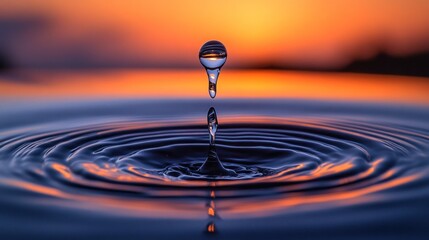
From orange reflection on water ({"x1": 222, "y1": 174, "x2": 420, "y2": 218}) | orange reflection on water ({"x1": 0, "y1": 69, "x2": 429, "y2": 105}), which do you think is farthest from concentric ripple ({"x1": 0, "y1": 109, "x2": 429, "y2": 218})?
orange reflection on water ({"x1": 0, "y1": 69, "x2": 429, "y2": 105})

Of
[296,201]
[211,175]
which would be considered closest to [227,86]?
[211,175]

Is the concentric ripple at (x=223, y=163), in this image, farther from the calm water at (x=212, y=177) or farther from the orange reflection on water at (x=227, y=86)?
the orange reflection on water at (x=227, y=86)

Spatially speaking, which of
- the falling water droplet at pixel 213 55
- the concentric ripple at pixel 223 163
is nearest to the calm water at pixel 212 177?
the concentric ripple at pixel 223 163

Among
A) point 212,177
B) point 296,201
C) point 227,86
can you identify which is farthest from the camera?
point 227,86

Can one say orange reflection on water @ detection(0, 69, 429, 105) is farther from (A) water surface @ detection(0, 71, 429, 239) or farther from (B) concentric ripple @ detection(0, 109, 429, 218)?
(B) concentric ripple @ detection(0, 109, 429, 218)

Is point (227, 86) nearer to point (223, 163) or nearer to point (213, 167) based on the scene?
point (223, 163)

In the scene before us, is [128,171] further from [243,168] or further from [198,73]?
[198,73]
